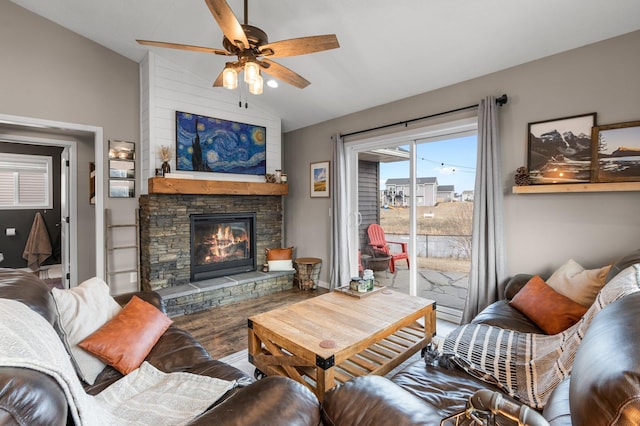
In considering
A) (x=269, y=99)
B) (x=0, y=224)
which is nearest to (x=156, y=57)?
(x=269, y=99)

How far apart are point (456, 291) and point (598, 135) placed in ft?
6.77

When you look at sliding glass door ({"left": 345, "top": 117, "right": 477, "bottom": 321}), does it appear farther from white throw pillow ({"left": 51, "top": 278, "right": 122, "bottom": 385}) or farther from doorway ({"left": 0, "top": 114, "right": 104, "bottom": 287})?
doorway ({"left": 0, "top": 114, "right": 104, "bottom": 287})

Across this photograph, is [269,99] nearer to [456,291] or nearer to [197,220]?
[197,220]

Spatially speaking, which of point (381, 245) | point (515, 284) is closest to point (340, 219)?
point (381, 245)

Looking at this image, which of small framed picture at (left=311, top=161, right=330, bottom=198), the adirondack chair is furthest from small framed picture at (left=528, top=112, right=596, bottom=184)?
small framed picture at (left=311, top=161, right=330, bottom=198)

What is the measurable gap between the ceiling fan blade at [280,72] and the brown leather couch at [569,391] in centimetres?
218

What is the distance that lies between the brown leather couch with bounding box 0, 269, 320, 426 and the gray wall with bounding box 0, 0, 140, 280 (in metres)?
2.87

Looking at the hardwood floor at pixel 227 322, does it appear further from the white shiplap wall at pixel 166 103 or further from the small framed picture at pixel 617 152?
the small framed picture at pixel 617 152

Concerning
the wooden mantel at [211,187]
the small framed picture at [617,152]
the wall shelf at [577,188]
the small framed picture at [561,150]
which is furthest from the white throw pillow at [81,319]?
the small framed picture at [617,152]

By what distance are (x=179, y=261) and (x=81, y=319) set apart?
7.91 feet

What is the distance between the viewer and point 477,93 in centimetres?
318

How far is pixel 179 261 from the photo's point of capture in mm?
4043

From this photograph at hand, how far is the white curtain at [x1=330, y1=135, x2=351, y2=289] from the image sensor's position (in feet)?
14.5

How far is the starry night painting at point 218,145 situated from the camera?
160 inches
